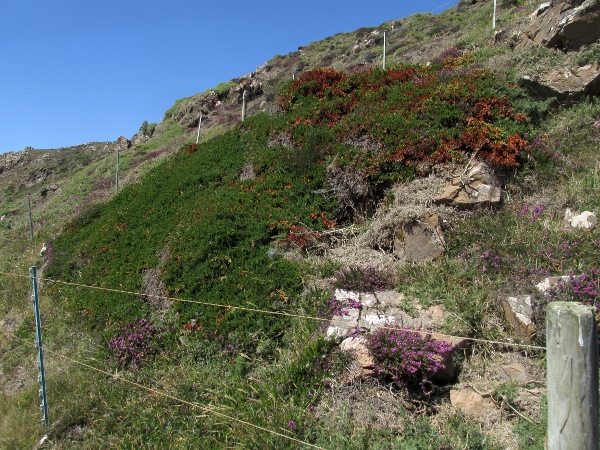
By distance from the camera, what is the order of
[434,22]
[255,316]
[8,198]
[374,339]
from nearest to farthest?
[374,339]
[255,316]
[434,22]
[8,198]

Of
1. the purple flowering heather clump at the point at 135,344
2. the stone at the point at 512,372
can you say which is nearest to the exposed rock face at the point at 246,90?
the purple flowering heather clump at the point at 135,344

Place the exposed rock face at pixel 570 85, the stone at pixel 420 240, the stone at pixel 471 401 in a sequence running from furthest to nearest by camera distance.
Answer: the exposed rock face at pixel 570 85, the stone at pixel 420 240, the stone at pixel 471 401

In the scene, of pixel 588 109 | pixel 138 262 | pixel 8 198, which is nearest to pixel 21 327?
pixel 138 262

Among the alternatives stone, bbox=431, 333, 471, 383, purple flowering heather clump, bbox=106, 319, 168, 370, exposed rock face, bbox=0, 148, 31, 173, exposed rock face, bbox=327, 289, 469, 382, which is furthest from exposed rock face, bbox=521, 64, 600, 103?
exposed rock face, bbox=0, 148, 31, 173

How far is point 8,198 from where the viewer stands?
1391 inches

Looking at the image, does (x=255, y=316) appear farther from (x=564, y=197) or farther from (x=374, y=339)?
(x=564, y=197)

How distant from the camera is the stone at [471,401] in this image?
14.7 feet

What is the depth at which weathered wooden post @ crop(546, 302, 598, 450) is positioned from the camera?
2.15m

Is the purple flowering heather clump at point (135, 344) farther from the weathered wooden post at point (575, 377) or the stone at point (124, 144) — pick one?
the stone at point (124, 144)

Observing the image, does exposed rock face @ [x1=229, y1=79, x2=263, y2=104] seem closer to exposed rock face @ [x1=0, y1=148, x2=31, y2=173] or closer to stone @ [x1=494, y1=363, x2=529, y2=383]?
stone @ [x1=494, y1=363, x2=529, y2=383]

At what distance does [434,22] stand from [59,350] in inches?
1293

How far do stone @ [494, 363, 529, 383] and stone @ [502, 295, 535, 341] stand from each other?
16.1 inches

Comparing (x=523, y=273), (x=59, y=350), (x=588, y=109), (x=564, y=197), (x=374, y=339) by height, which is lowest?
(x=59, y=350)

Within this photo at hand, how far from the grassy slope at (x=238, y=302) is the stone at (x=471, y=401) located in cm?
19
